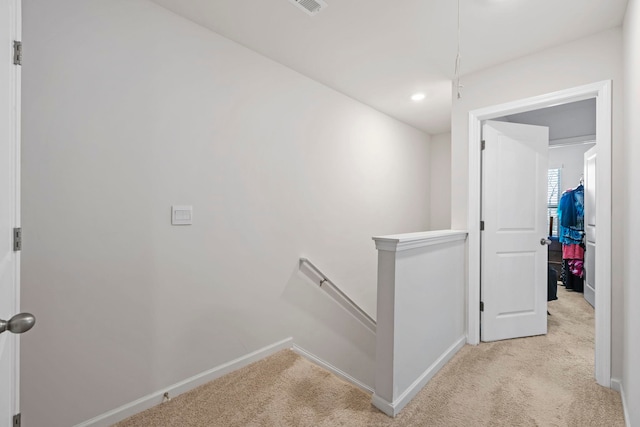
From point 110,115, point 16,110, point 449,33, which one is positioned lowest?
point 16,110

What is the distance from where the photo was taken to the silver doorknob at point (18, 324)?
2.37 ft

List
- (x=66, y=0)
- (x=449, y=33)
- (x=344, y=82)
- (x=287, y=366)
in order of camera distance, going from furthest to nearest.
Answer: (x=344, y=82), (x=287, y=366), (x=449, y=33), (x=66, y=0)

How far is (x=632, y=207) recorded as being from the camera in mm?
1594

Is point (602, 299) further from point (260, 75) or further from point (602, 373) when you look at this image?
point (260, 75)

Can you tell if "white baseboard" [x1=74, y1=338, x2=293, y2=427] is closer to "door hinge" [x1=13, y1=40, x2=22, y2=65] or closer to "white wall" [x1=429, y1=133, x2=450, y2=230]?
"door hinge" [x1=13, y1=40, x2=22, y2=65]

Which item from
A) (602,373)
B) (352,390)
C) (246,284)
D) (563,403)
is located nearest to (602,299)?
(602,373)

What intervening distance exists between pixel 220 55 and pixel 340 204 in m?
1.78

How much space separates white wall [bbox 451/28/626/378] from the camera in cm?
197

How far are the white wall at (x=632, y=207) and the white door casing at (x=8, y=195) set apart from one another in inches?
97.4

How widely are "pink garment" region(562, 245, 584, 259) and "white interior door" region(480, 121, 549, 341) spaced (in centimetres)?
239

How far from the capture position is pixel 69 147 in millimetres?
1595

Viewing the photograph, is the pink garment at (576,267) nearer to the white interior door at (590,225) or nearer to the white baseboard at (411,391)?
the white interior door at (590,225)

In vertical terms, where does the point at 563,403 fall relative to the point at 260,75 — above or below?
below

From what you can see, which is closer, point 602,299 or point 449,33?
point 602,299
